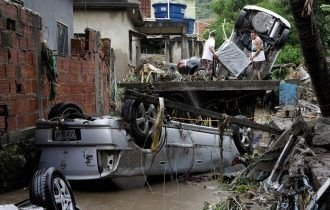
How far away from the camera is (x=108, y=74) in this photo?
15.2 metres

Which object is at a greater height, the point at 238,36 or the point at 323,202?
the point at 238,36

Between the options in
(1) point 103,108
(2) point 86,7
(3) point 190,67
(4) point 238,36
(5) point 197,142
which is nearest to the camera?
(5) point 197,142

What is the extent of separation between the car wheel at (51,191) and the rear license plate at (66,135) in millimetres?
1831

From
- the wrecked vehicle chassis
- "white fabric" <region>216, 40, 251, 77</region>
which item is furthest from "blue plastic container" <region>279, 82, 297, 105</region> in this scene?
the wrecked vehicle chassis

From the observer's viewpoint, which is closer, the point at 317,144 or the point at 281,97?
the point at 317,144

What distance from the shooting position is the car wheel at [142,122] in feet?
26.4

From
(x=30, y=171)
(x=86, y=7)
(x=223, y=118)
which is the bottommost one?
(x=30, y=171)

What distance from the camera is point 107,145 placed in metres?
7.63

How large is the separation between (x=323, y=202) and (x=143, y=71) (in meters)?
14.1

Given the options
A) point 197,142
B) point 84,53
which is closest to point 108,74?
point 84,53

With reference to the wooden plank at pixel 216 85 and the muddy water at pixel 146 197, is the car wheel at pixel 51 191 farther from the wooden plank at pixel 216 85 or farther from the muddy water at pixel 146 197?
the wooden plank at pixel 216 85

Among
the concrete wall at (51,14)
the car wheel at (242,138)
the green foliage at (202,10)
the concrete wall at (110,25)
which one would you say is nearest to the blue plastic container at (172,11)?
the concrete wall at (110,25)

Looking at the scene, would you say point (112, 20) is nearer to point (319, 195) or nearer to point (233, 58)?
point (233, 58)

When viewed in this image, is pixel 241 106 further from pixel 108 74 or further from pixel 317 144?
pixel 317 144
